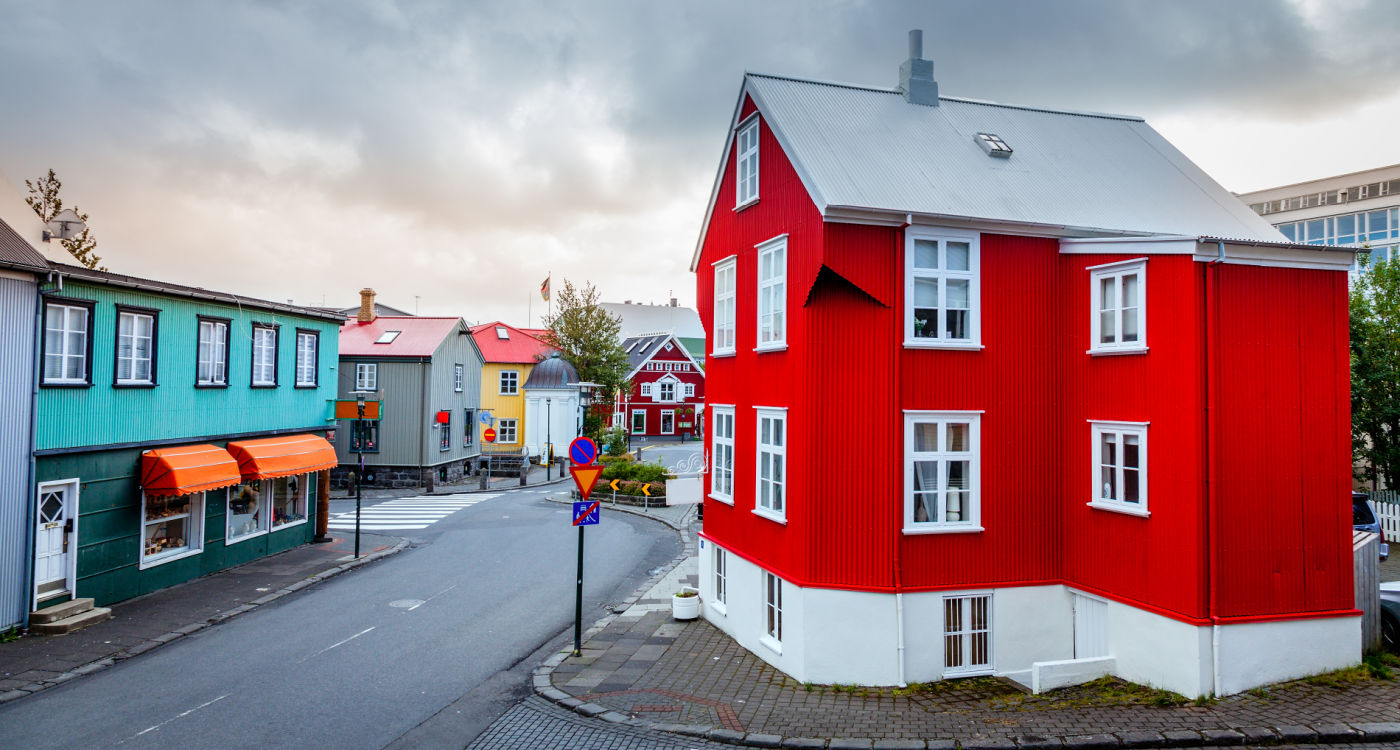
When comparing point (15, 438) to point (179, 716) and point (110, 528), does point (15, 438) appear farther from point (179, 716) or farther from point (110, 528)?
point (179, 716)

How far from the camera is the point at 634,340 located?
7950cm

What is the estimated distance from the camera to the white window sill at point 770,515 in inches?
508

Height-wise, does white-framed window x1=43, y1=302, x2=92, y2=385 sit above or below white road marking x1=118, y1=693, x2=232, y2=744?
above

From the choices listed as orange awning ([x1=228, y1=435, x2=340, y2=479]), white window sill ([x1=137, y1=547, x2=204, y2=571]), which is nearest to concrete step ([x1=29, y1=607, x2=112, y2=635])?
white window sill ([x1=137, y1=547, x2=204, y2=571])

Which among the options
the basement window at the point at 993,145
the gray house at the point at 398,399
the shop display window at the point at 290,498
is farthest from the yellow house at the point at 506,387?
the basement window at the point at 993,145

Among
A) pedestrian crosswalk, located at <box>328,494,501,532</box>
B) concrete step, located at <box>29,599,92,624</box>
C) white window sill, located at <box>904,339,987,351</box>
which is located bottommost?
pedestrian crosswalk, located at <box>328,494,501,532</box>

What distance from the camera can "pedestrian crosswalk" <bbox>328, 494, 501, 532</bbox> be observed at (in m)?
28.9

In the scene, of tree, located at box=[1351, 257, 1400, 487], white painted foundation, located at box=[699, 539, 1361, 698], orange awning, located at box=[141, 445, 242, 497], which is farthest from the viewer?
tree, located at box=[1351, 257, 1400, 487]

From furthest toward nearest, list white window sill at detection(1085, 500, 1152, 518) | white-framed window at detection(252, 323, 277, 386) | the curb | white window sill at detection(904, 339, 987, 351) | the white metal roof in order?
white-framed window at detection(252, 323, 277, 386), the white metal roof, white window sill at detection(904, 339, 987, 351), the curb, white window sill at detection(1085, 500, 1152, 518)

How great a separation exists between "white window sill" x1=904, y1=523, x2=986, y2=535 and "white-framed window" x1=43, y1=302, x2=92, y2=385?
51.9ft

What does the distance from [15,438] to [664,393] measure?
5668 centimetres

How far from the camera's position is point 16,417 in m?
14.6

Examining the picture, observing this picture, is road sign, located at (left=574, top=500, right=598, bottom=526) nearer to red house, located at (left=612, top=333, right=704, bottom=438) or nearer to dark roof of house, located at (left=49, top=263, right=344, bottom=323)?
dark roof of house, located at (left=49, top=263, right=344, bottom=323)

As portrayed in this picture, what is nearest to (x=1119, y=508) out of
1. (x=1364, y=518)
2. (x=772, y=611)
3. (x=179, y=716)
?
(x=772, y=611)
